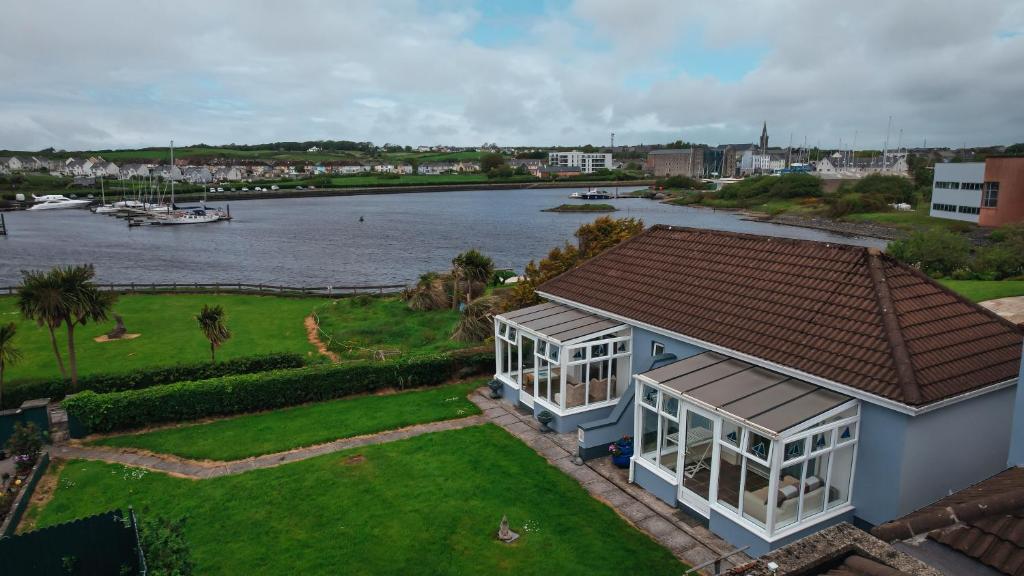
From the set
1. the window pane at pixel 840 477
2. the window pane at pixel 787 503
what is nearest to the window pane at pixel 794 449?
the window pane at pixel 787 503

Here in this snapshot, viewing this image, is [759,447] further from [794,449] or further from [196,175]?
[196,175]

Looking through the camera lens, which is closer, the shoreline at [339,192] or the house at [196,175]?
the shoreline at [339,192]

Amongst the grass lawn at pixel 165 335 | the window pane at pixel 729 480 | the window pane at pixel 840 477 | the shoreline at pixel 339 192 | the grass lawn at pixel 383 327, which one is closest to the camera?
the window pane at pixel 840 477

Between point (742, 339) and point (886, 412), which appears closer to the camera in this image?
point (886, 412)

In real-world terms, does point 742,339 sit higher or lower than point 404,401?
higher

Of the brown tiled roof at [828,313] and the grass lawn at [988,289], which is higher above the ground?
the brown tiled roof at [828,313]

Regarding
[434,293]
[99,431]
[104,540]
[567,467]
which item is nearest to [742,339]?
[567,467]

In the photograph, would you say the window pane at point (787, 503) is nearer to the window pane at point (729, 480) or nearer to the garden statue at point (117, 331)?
the window pane at point (729, 480)

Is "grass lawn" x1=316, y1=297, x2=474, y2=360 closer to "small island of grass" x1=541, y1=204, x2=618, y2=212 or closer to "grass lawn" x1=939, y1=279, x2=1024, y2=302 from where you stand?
"grass lawn" x1=939, y1=279, x2=1024, y2=302

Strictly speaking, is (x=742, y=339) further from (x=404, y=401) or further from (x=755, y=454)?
(x=404, y=401)
